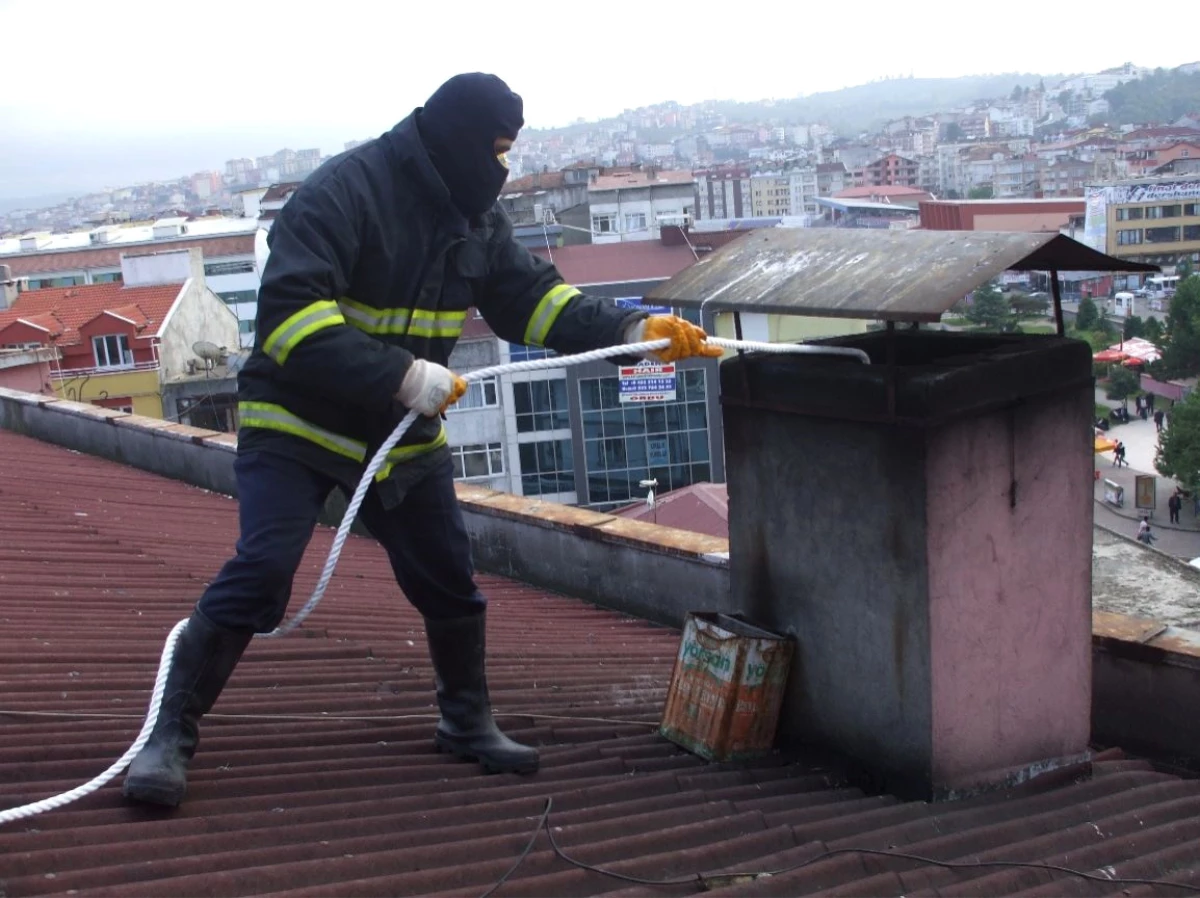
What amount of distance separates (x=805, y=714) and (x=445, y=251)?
1400 mm

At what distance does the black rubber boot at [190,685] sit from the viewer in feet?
8.35

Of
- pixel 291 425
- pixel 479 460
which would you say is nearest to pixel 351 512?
pixel 291 425

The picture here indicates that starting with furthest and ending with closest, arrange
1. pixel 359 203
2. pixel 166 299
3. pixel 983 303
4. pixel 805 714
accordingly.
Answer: pixel 983 303
pixel 166 299
pixel 805 714
pixel 359 203

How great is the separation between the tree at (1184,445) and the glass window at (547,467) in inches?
654

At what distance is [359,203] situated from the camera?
270 centimetres

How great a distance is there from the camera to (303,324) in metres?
2.54

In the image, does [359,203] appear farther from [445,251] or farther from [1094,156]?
[1094,156]

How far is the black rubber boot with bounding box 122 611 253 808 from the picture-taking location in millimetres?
2545

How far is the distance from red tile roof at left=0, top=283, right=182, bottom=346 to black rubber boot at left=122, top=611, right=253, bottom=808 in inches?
998

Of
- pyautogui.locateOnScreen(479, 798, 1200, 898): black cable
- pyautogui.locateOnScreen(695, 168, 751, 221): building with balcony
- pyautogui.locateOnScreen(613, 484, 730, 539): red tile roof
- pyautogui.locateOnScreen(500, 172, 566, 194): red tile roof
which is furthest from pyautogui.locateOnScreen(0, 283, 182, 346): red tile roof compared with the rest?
pyautogui.locateOnScreen(695, 168, 751, 221): building with balcony

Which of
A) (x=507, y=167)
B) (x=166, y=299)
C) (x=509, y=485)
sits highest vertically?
(x=507, y=167)

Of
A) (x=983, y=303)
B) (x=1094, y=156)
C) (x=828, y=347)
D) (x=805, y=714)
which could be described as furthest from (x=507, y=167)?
(x=1094, y=156)

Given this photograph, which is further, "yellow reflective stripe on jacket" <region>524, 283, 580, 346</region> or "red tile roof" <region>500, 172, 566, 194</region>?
"red tile roof" <region>500, 172, 566, 194</region>

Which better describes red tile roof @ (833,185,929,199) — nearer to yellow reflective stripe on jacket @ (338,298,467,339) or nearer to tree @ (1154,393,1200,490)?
tree @ (1154,393,1200,490)
